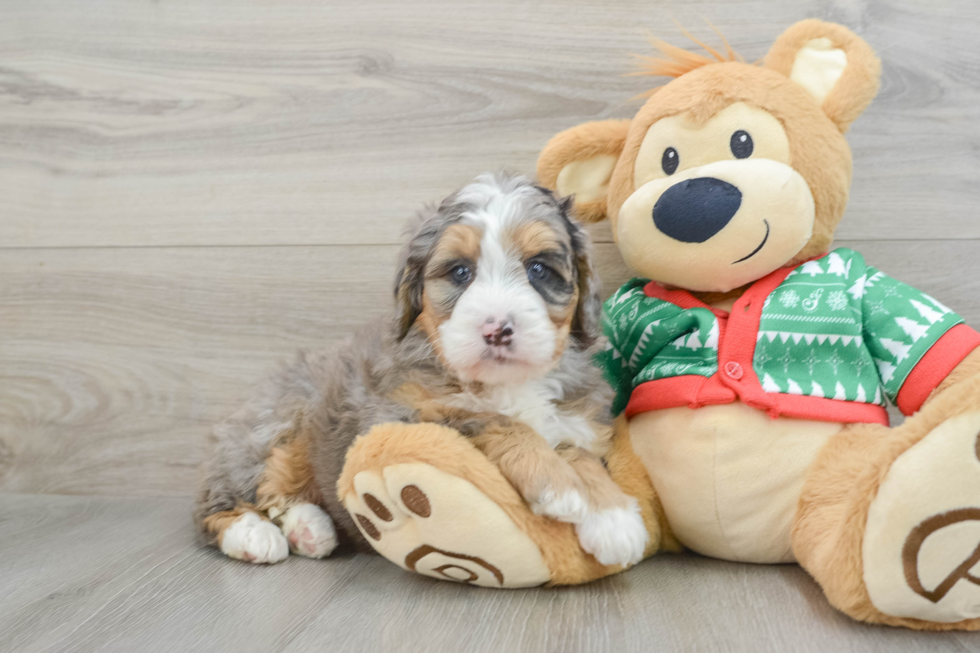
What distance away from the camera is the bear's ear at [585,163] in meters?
1.62

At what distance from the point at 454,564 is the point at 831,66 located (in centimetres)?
132

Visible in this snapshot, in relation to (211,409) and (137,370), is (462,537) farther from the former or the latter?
(137,370)

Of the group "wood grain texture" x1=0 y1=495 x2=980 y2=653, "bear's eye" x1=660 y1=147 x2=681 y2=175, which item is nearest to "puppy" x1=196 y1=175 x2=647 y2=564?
"wood grain texture" x1=0 y1=495 x2=980 y2=653

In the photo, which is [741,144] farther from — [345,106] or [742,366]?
[345,106]

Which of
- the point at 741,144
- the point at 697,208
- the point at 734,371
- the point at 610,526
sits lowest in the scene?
the point at 610,526

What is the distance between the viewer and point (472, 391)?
1.40 m

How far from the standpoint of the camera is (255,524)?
5.26 ft

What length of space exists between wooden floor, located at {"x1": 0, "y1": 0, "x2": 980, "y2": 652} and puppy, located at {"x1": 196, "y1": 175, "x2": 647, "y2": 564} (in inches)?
5.7

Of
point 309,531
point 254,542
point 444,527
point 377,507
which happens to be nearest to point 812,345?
point 444,527

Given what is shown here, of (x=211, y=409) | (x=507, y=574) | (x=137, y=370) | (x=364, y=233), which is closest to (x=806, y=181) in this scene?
(x=507, y=574)

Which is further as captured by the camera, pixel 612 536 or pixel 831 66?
pixel 831 66

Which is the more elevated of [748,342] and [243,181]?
[243,181]

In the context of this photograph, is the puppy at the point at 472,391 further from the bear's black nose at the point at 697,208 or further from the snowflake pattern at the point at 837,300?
the snowflake pattern at the point at 837,300

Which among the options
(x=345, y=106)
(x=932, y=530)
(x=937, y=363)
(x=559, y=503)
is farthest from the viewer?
(x=345, y=106)
